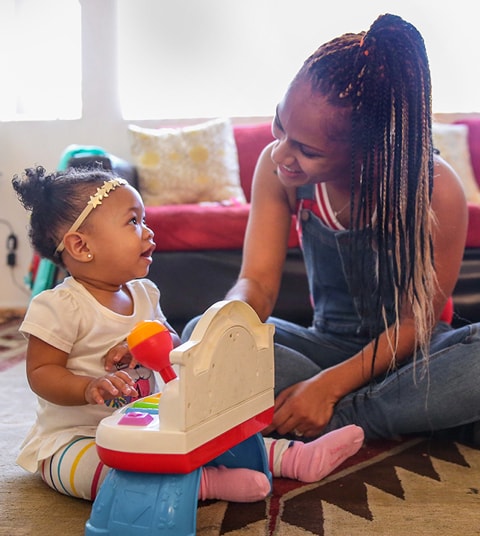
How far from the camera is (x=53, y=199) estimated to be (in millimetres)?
1105

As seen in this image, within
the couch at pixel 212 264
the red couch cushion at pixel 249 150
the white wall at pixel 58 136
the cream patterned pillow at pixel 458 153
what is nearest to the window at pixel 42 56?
the white wall at pixel 58 136

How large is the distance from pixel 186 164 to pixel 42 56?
1.04 meters

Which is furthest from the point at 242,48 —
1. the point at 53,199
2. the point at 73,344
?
the point at 73,344

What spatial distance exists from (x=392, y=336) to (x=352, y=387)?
0.11 metres

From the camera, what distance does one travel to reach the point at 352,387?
1269 millimetres

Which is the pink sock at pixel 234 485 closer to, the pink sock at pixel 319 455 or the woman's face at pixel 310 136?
the pink sock at pixel 319 455

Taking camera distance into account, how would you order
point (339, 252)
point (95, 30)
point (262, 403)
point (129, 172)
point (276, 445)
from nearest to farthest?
1. point (262, 403)
2. point (276, 445)
3. point (339, 252)
4. point (129, 172)
5. point (95, 30)

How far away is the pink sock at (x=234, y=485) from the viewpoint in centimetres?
99

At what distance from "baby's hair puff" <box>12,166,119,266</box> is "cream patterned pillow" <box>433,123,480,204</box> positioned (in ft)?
6.80

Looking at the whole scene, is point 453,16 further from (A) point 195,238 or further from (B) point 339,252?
(B) point 339,252

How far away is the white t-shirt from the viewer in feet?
3.44

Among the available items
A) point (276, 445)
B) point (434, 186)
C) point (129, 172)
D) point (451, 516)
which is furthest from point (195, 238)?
point (451, 516)

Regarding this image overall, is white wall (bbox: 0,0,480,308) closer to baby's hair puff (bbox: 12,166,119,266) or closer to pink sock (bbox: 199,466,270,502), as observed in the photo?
baby's hair puff (bbox: 12,166,119,266)

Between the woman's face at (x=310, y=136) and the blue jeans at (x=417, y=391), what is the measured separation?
336 mm
